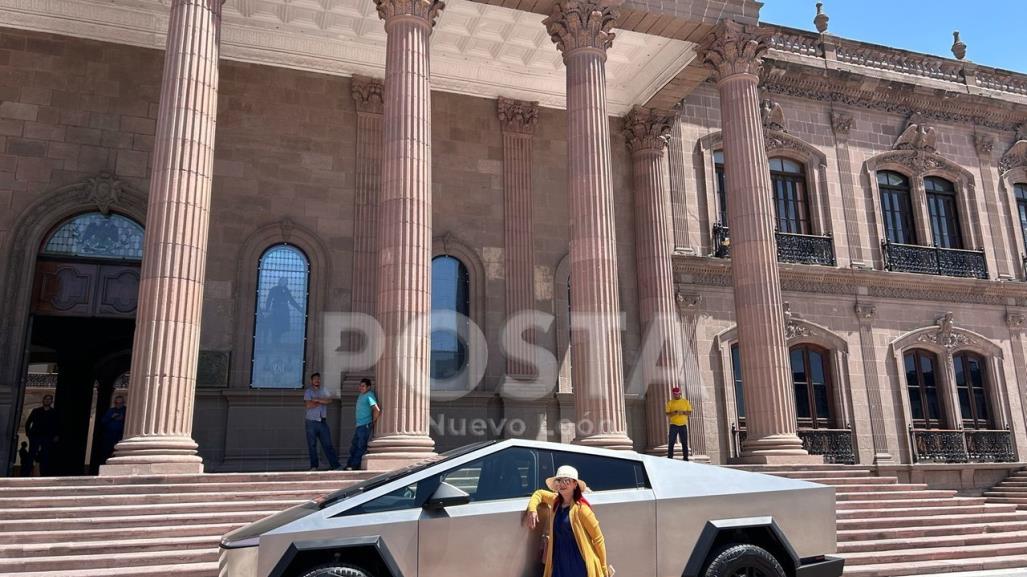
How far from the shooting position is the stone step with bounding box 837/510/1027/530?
36.9ft

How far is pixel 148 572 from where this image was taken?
8.27m

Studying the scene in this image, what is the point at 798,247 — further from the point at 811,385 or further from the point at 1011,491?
the point at 1011,491

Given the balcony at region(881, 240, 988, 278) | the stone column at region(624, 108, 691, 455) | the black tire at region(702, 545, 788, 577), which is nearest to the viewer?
the black tire at region(702, 545, 788, 577)

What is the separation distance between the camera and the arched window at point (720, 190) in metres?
20.5

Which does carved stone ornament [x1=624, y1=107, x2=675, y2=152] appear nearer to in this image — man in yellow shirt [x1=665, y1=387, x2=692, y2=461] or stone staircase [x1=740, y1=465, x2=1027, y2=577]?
man in yellow shirt [x1=665, y1=387, x2=692, y2=461]

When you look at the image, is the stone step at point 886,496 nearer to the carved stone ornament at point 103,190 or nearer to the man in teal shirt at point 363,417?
the man in teal shirt at point 363,417

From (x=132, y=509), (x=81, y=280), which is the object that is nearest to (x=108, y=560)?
(x=132, y=509)

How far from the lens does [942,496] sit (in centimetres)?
1344

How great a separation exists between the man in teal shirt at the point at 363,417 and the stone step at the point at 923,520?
761 centimetres

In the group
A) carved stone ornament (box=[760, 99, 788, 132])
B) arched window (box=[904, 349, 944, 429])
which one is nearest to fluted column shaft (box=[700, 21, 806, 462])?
carved stone ornament (box=[760, 99, 788, 132])

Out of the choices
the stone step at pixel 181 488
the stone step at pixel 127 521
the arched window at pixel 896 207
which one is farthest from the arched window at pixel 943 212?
the stone step at pixel 127 521

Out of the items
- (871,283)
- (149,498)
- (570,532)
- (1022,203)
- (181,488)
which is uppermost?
(1022,203)

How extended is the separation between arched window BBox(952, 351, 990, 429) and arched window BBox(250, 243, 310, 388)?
1821 cm

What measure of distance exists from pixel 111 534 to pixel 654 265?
14023 millimetres
